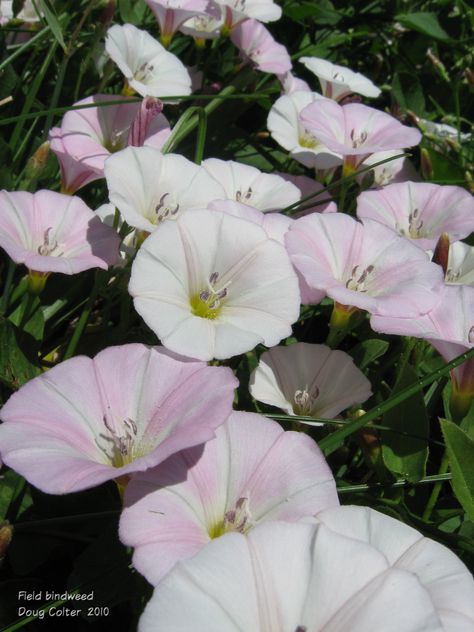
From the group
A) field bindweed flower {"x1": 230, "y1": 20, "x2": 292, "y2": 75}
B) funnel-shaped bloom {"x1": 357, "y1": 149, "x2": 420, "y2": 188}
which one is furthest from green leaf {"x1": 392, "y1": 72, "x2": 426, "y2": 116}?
field bindweed flower {"x1": 230, "y1": 20, "x2": 292, "y2": 75}

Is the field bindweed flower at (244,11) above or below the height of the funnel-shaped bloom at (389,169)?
above

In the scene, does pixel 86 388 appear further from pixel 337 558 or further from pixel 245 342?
pixel 337 558

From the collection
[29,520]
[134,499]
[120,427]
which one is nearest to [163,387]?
[120,427]

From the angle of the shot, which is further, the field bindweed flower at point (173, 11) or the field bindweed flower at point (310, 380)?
the field bindweed flower at point (173, 11)

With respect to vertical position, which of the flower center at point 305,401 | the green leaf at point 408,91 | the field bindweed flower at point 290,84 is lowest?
the flower center at point 305,401

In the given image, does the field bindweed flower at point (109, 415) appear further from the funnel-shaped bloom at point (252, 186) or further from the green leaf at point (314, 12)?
the green leaf at point (314, 12)

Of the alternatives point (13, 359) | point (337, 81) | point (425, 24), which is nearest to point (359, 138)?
point (337, 81)

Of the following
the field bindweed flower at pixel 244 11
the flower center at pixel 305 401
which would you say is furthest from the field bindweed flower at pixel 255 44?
the flower center at pixel 305 401
